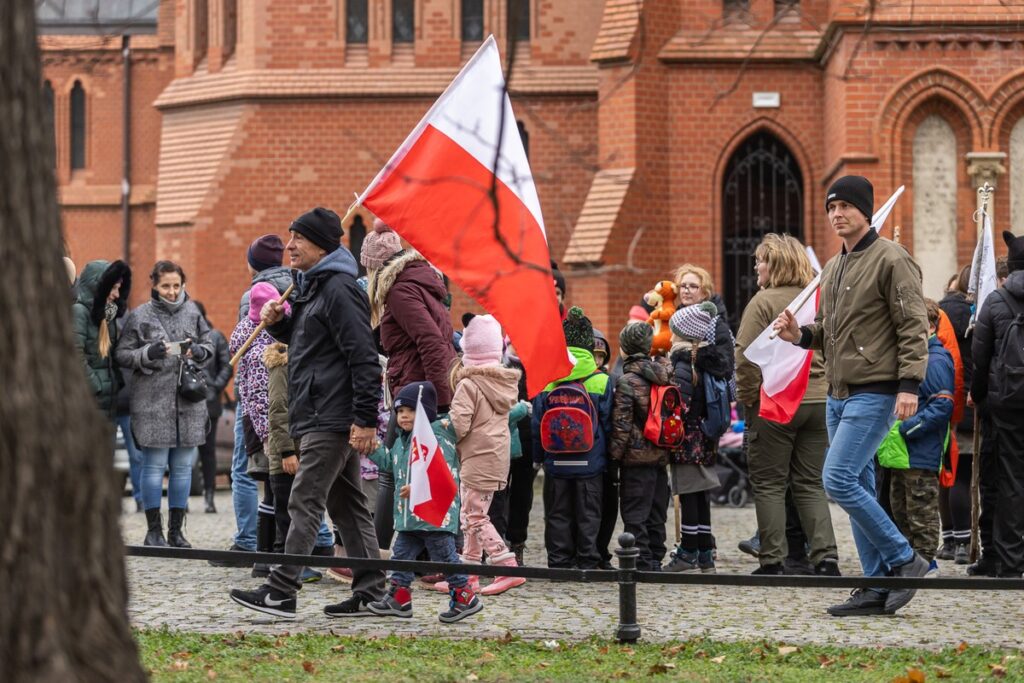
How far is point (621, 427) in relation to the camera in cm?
1049

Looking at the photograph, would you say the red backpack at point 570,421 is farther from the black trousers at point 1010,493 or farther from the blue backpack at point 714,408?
the black trousers at point 1010,493

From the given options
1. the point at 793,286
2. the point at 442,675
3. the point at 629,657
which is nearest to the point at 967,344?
the point at 793,286

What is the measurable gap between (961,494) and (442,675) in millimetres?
6082

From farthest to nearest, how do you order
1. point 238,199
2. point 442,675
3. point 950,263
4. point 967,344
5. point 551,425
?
point 238,199, point 950,263, point 967,344, point 551,425, point 442,675

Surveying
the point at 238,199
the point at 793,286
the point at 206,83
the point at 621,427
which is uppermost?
the point at 206,83

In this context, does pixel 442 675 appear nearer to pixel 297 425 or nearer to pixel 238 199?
pixel 297 425

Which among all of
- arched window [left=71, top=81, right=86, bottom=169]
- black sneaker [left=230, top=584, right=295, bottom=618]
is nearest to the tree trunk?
black sneaker [left=230, top=584, right=295, bottom=618]

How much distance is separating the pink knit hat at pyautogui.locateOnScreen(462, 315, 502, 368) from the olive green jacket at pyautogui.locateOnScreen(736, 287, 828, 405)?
1.76 metres

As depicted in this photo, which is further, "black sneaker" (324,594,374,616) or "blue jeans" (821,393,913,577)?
"black sneaker" (324,594,374,616)

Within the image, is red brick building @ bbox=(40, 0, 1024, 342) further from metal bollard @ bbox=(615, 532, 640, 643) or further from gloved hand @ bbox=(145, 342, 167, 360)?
metal bollard @ bbox=(615, 532, 640, 643)

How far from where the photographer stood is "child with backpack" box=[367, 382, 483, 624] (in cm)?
849

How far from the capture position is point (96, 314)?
38.2 ft

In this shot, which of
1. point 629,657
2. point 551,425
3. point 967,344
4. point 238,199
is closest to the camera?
point 629,657

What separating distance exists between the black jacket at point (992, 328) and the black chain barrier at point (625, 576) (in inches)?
107
